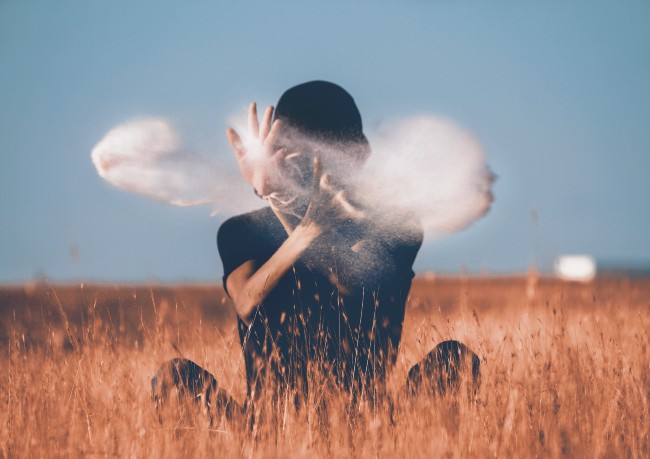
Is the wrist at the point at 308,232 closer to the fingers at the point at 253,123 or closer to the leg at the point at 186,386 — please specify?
the fingers at the point at 253,123

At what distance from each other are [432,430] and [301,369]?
68cm

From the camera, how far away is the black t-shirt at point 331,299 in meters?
2.85

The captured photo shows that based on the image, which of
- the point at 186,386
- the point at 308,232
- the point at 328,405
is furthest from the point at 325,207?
the point at 186,386

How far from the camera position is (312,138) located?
285cm

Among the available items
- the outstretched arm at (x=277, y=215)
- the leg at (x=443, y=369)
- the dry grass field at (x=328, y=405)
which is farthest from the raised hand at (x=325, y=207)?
the leg at (x=443, y=369)

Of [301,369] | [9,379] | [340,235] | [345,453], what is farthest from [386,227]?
[9,379]

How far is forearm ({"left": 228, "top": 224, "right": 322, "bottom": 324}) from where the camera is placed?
8.54ft

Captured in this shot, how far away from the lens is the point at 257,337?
118 inches

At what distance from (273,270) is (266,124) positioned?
0.61 metres

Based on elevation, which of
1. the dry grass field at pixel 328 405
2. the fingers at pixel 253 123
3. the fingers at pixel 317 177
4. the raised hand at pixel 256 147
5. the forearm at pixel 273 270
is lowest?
the dry grass field at pixel 328 405

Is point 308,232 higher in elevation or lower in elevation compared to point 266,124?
lower

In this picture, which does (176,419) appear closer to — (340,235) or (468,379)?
(340,235)

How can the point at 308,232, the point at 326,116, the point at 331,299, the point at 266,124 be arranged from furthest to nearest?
the point at 331,299
the point at 326,116
the point at 266,124
the point at 308,232

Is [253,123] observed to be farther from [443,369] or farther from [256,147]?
[443,369]
